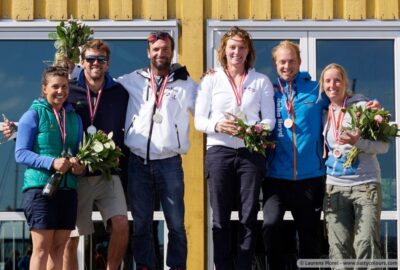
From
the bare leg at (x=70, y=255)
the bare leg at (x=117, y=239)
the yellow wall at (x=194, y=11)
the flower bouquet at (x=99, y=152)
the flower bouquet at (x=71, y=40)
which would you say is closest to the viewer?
the flower bouquet at (x=99, y=152)

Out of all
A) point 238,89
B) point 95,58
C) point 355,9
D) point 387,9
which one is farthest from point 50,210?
point 387,9

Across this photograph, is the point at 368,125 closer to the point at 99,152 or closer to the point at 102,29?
the point at 99,152

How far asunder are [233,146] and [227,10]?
7.33 feet

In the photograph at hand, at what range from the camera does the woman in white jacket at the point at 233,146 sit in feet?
24.6

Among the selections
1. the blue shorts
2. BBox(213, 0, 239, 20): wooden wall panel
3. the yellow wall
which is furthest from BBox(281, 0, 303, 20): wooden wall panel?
the blue shorts

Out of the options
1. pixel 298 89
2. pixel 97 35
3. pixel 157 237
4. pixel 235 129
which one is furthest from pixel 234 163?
pixel 97 35

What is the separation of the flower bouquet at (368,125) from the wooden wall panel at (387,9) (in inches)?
81.9

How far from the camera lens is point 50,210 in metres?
7.15

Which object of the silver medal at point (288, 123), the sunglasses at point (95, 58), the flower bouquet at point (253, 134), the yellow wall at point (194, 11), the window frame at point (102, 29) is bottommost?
the flower bouquet at point (253, 134)

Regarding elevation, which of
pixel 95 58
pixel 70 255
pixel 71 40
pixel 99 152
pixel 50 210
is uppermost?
pixel 71 40

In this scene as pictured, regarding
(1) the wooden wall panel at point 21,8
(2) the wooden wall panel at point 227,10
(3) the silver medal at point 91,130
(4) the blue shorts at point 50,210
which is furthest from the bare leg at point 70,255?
(2) the wooden wall panel at point 227,10

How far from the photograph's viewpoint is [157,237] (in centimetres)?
918

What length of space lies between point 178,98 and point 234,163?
74 centimetres

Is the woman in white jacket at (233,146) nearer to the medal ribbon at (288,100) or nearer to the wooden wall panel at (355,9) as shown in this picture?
the medal ribbon at (288,100)
